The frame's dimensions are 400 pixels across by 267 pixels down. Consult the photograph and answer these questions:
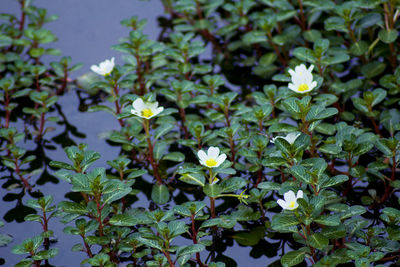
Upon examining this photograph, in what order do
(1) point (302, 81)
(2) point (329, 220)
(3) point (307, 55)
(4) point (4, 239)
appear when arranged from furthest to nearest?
(3) point (307, 55), (1) point (302, 81), (4) point (4, 239), (2) point (329, 220)

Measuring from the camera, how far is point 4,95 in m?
3.38

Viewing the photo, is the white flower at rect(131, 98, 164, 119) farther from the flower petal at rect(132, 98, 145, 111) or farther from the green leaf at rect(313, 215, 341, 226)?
the green leaf at rect(313, 215, 341, 226)

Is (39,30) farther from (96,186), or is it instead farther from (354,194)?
(354,194)

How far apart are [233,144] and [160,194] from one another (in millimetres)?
433

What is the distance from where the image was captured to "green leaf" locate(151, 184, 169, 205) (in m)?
2.78

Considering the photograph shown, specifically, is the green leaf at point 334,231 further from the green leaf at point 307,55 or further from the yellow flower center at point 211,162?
the green leaf at point 307,55

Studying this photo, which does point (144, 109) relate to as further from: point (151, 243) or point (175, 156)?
point (151, 243)

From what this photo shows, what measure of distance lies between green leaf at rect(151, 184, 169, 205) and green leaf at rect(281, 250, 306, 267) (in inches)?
27.7

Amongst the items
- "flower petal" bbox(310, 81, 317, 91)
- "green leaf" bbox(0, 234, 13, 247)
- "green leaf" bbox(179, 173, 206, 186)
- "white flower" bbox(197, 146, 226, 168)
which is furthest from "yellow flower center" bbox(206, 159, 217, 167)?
A: "green leaf" bbox(0, 234, 13, 247)

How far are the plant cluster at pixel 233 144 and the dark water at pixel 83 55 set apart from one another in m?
0.06

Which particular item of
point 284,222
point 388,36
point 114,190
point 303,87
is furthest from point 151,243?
point 388,36

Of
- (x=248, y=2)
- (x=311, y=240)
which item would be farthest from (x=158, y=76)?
(x=311, y=240)

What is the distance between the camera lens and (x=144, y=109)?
2.66 m

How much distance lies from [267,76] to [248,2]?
490 millimetres
